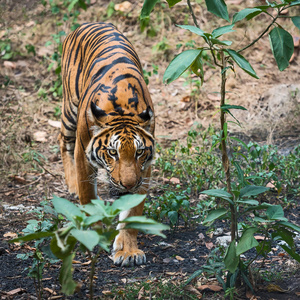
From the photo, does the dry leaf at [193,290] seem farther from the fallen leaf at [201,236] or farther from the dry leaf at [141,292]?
the fallen leaf at [201,236]

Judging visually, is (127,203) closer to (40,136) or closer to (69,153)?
(69,153)

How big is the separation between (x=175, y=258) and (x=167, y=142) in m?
2.89

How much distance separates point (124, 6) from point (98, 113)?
5.60 meters

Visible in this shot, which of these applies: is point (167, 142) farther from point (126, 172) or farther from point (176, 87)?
point (126, 172)

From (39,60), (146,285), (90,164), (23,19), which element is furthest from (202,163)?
(23,19)

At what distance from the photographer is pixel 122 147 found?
3.15m

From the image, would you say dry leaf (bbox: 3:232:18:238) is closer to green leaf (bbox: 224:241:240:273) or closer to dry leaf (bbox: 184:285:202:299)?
dry leaf (bbox: 184:285:202:299)

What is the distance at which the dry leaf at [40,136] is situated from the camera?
6.12 meters

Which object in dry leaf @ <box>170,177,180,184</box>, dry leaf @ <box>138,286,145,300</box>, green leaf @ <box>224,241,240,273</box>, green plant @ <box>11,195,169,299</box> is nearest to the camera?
green plant @ <box>11,195,169,299</box>

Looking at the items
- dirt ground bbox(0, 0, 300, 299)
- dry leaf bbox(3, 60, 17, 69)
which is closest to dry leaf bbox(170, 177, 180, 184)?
dirt ground bbox(0, 0, 300, 299)

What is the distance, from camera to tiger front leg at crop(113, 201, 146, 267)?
323 centimetres

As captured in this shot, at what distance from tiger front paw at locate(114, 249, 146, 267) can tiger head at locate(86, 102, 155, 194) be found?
450mm

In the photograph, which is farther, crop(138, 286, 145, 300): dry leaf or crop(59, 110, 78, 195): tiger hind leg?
crop(59, 110, 78, 195): tiger hind leg

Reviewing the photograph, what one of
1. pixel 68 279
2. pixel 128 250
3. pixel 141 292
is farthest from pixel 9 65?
pixel 68 279
